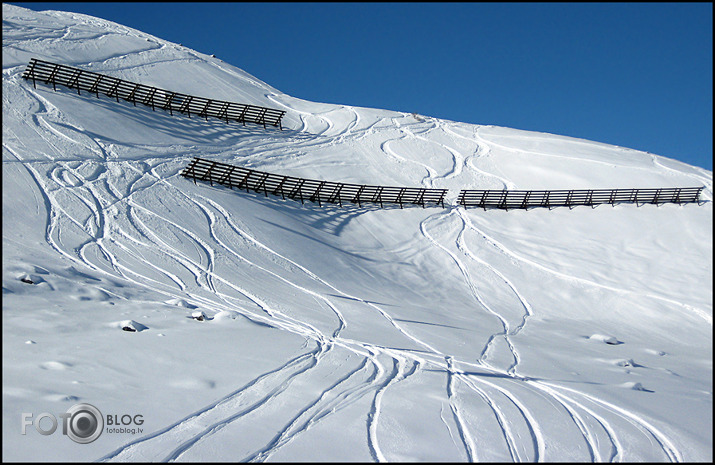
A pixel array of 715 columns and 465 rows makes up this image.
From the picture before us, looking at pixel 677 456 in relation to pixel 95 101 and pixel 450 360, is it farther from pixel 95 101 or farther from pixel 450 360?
pixel 95 101

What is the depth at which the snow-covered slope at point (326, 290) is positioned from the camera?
29.2ft

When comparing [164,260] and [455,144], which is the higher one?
[455,144]

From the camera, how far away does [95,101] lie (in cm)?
3167

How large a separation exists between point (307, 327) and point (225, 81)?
32.6 m

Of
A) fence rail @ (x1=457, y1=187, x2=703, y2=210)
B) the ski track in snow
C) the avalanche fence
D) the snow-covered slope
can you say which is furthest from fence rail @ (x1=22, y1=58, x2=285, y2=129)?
fence rail @ (x1=457, y1=187, x2=703, y2=210)

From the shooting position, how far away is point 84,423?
7.85 metres

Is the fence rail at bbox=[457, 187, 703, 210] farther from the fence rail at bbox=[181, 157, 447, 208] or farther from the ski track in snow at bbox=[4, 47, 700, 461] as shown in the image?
the fence rail at bbox=[181, 157, 447, 208]

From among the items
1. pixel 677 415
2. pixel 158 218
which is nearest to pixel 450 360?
pixel 677 415

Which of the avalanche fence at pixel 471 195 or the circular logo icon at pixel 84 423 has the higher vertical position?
the avalanche fence at pixel 471 195

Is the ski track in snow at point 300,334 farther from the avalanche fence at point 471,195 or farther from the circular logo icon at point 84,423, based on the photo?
the avalanche fence at point 471,195

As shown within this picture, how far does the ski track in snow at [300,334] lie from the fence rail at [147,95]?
9.21 ft

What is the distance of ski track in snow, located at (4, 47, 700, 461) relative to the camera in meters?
8.62

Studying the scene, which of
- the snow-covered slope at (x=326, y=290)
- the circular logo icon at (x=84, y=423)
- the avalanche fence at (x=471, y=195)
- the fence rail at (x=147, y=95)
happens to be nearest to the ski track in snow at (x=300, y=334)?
the snow-covered slope at (x=326, y=290)

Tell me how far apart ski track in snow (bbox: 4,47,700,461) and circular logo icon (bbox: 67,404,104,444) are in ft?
1.64
